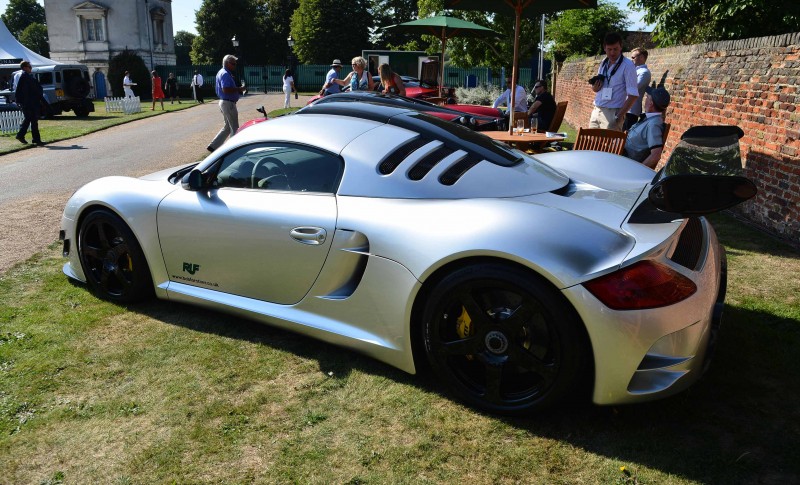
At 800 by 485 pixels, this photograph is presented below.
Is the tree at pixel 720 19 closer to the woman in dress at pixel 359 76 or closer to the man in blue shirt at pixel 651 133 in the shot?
the woman in dress at pixel 359 76

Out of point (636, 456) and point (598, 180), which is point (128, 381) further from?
point (598, 180)

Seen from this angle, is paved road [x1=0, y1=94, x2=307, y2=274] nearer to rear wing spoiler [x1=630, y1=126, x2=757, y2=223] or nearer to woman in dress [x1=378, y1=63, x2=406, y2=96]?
woman in dress [x1=378, y1=63, x2=406, y2=96]

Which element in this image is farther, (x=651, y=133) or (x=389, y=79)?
(x=389, y=79)

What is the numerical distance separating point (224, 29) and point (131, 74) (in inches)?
1143

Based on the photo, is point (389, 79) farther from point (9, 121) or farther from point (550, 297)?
point (9, 121)

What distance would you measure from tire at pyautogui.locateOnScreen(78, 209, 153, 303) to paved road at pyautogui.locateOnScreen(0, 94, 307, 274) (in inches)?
55.6

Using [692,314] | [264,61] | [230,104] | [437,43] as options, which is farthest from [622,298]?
[264,61]

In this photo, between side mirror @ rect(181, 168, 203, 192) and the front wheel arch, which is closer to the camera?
the front wheel arch

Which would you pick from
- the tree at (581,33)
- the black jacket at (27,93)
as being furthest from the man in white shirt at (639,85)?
the tree at (581,33)

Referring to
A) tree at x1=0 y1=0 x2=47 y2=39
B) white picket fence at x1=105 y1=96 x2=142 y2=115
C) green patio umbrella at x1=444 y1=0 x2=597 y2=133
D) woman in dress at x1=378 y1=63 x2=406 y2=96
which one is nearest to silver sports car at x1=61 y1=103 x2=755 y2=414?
green patio umbrella at x1=444 y1=0 x2=597 y2=133

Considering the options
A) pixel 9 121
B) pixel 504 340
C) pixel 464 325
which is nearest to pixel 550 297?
pixel 504 340

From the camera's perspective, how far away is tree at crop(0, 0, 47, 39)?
100 meters

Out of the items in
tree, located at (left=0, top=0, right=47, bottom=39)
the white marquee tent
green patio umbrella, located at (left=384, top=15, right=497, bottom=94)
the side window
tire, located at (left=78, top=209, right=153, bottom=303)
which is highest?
tree, located at (left=0, top=0, right=47, bottom=39)

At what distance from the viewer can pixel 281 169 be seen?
140 inches
